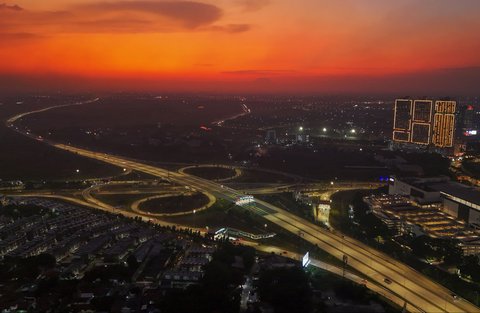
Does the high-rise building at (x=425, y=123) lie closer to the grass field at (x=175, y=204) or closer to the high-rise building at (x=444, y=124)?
the high-rise building at (x=444, y=124)

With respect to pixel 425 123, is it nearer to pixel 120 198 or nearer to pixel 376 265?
pixel 376 265

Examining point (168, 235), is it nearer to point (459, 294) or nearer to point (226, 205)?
point (226, 205)

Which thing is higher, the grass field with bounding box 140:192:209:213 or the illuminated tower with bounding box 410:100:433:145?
the illuminated tower with bounding box 410:100:433:145

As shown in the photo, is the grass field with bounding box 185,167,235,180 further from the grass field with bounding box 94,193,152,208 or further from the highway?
the grass field with bounding box 94,193,152,208

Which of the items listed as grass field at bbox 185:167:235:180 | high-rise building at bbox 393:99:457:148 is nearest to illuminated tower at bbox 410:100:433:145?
high-rise building at bbox 393:99:457:148

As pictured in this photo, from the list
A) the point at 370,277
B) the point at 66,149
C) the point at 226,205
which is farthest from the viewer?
the point at 66,149

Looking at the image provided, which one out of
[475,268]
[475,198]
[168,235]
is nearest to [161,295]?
[168,235]
